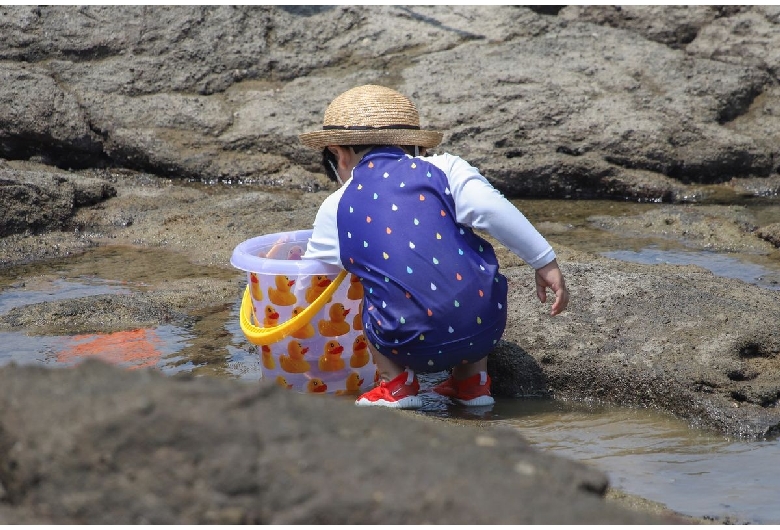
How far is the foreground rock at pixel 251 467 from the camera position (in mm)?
1691

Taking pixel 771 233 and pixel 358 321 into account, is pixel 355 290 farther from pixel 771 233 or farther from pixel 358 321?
pixel 771 233

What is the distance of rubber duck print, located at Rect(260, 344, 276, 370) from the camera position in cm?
376

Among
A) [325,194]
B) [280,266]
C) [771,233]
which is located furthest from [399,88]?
[280,266]

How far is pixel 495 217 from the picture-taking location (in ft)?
11.0

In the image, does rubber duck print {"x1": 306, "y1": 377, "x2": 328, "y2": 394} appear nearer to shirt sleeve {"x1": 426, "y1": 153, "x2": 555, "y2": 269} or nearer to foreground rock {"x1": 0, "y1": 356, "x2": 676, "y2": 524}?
shirt sleeve {"x1": 426, "y1": 153, "x2": 555, "y2": 269}

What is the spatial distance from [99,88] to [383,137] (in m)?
4.84

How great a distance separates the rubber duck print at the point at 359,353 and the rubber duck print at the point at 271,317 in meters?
0.30

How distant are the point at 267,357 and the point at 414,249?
0.79 m

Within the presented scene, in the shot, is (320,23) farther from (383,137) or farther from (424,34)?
(383,137)

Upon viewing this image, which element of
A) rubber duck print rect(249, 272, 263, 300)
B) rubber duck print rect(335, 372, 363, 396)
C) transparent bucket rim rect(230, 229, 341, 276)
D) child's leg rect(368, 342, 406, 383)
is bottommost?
rubber duck print rect(335, 372, 363, 396)

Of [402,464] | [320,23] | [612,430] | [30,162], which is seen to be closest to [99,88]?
[30,162]

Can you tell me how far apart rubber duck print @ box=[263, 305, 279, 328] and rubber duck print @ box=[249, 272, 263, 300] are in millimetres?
54

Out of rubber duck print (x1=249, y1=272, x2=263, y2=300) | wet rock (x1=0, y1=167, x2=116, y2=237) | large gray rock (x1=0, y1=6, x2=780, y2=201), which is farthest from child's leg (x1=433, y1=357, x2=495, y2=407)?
large gray rock (x1=0, y1=6, x2=780, y2=201)

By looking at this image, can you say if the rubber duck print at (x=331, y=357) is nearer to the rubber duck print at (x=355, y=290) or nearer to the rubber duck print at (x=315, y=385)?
the rubber duck print at (x=315, y=385)
